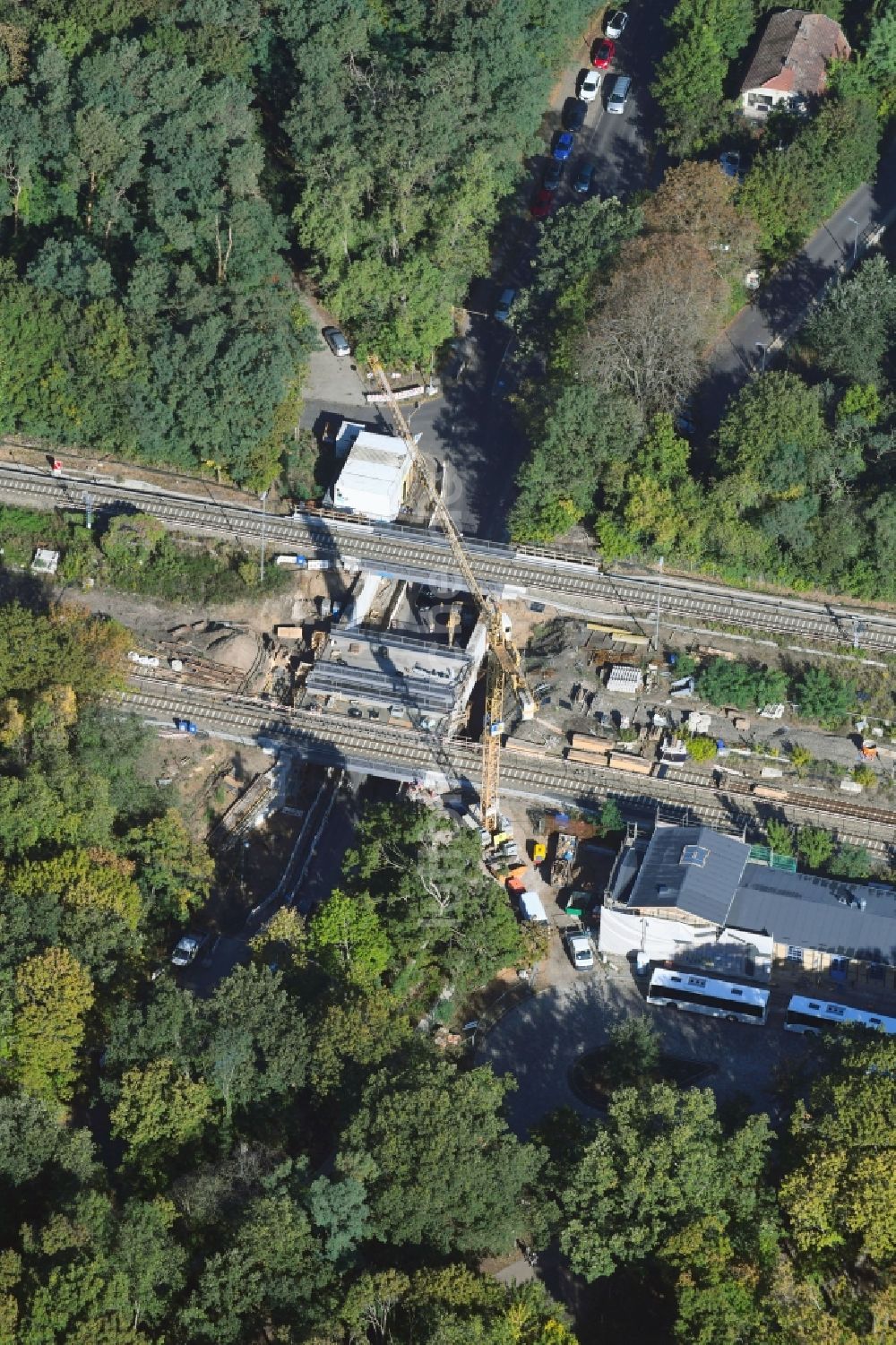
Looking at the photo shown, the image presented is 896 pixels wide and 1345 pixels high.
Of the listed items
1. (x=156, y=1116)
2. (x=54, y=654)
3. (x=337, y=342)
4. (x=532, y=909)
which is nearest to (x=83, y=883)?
(x=156, y=1116)

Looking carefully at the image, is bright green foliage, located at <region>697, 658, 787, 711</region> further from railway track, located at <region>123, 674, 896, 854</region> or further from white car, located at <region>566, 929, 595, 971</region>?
white car, located at <region>566, 929, 595, 971</region>

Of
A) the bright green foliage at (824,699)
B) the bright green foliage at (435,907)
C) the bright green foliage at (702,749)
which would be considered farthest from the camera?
the bright green foliage at (824,699)

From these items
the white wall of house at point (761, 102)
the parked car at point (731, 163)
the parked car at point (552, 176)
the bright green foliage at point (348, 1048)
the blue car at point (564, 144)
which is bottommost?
the bright green foliage at point (348, 1048)

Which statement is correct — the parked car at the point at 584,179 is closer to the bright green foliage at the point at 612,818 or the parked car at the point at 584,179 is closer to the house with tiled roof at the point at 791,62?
the house with tiled roof at the point at 791,62

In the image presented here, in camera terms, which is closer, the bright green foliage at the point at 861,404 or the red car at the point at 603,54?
the bright green foliage at the point at 861,404

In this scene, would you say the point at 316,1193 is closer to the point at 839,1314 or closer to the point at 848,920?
the point at 839,1314

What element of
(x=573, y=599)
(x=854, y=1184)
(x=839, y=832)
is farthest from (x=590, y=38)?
(x=854, y=1184)

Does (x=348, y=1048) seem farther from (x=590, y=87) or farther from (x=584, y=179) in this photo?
(x=590, y=87)

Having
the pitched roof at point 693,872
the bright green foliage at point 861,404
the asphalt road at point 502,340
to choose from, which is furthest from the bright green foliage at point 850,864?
the asphalt road at point 502,340
